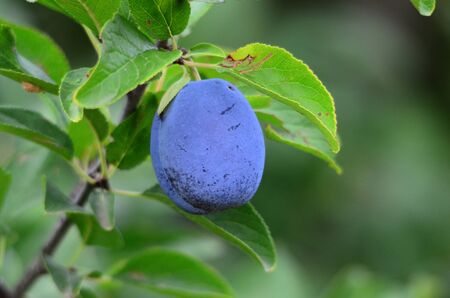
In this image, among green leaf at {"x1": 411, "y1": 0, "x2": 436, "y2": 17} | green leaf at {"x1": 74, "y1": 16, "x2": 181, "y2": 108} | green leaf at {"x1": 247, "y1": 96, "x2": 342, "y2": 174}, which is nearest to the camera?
green leaf at {"x1": 74, "y1": 16, "x2": 181, "y2": 108}

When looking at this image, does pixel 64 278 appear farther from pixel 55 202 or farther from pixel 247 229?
pixel 247 229

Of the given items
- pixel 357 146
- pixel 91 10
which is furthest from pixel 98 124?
pixel 357 146

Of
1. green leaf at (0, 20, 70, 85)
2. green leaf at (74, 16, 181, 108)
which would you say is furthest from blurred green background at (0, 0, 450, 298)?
green leaf at (74, 16, 181, 108)

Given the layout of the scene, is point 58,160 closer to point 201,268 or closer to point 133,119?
point 201,268

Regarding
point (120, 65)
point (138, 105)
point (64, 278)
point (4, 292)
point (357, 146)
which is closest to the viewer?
point (120, 65)

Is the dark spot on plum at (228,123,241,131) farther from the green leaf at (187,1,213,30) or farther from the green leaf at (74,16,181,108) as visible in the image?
the green leaf at (187,1,213,30)

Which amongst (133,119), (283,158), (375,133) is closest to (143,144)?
(133,119)
